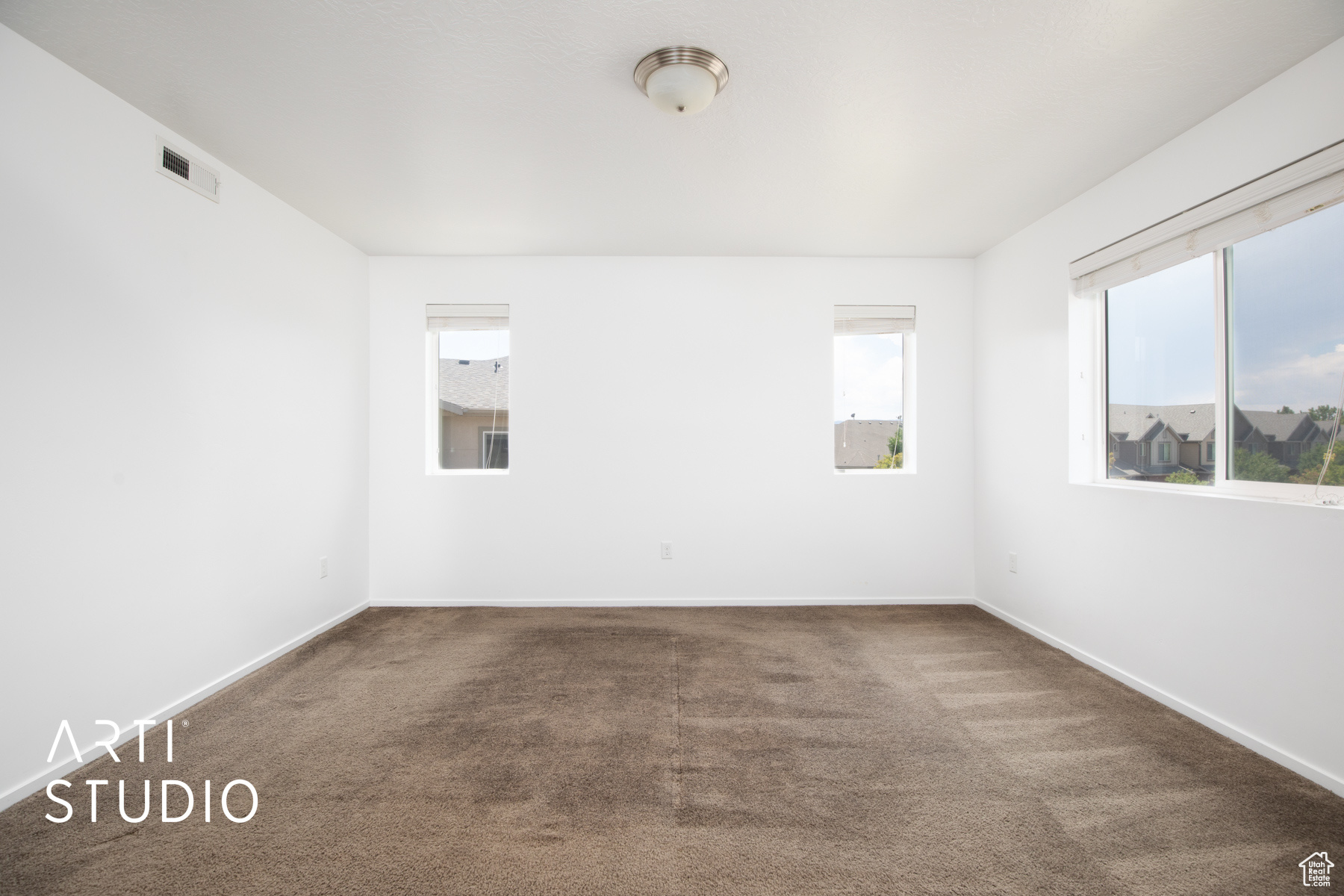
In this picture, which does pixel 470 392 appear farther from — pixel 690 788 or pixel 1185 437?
pixel 1185 437

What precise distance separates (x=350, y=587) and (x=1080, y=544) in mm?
4628

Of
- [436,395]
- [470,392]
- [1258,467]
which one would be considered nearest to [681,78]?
[1258,467]

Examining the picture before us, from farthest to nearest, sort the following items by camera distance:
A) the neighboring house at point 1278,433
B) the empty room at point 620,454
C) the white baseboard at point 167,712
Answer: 1. the neighboring house at point 1278,433
2. the white baseboard at point 167,712
3. the empty room at point 620,454

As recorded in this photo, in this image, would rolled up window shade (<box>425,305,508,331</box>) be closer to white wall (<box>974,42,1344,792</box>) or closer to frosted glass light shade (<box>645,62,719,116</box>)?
frosted glass light shade (<box>645,62,719,116</box>)

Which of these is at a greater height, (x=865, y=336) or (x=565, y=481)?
(x=865, y=336)

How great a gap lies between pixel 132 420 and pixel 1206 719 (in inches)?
183

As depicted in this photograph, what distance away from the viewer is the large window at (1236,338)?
205cm

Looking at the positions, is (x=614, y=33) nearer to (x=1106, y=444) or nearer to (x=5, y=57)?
(x=5, y=57)

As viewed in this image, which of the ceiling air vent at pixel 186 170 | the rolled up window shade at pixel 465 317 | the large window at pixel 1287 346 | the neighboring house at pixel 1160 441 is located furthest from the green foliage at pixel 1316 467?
the ceiling air vent at pixel 186 170

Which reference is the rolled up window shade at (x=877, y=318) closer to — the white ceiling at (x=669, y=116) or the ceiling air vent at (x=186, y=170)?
the white ceiling at (x=669, y=116)

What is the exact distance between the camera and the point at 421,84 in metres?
2.15

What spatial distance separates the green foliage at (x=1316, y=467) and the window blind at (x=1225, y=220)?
0.88 m

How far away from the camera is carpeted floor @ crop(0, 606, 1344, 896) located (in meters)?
1.57

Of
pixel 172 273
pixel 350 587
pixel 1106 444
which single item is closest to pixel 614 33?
pixel 172 273
